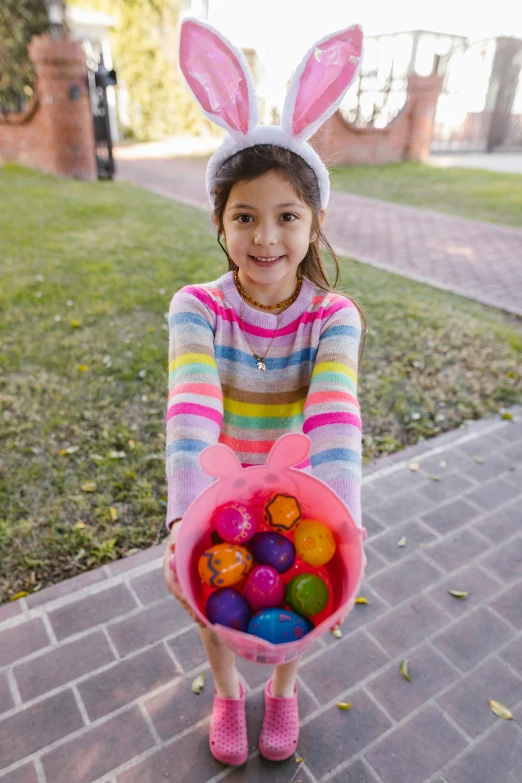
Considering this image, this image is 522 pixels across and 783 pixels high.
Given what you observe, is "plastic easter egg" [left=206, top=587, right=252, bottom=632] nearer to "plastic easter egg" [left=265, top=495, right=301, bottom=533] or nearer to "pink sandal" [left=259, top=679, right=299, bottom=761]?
"plastic easter egg" [left=265, top=495, right=301, bottom=533]

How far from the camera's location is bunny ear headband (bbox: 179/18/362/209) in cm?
148

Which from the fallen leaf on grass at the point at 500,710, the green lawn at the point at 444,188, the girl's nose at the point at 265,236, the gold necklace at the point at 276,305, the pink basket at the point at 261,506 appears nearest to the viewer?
the pink basket at the point at 261,506

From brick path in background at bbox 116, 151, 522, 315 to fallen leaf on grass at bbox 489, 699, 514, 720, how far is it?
163 inches

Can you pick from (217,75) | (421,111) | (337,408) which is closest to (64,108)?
(421,111)

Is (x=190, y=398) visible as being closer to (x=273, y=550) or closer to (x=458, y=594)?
(x=273, y=550)

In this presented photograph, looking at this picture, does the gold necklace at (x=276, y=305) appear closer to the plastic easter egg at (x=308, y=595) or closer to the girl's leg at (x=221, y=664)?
the plastic easter egg at (x=308, y=595)

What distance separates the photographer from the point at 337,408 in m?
1.54

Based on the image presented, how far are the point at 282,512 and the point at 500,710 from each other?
4.48 ft

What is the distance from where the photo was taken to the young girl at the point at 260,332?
4.86 feet

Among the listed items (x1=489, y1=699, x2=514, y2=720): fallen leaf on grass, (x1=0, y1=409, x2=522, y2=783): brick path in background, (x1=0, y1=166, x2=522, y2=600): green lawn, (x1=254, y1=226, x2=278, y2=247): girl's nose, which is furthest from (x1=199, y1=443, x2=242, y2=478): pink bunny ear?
(x1=0, y1=166, x2=522, y2=600): green lawn

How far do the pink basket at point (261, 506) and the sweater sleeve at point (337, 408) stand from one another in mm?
105

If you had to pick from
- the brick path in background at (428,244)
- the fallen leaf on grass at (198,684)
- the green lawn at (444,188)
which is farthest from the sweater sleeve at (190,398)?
the green lawn at (444,188)

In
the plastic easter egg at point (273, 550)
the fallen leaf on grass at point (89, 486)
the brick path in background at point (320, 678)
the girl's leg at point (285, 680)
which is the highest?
the plastic easter egg at point (273, 550)

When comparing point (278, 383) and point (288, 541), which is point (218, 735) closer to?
point (288, 541)
